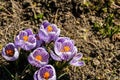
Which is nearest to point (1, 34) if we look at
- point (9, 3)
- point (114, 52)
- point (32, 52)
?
point (9, 3)

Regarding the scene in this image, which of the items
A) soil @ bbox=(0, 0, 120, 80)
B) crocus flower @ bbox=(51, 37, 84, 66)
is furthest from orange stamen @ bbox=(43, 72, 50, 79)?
soil @ bbox=(0, 0, 120, 80)

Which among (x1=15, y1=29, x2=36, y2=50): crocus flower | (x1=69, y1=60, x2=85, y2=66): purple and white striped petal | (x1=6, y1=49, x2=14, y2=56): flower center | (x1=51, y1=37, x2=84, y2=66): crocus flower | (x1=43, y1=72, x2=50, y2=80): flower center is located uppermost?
(x1=15, y1=29, x2=36, y2=50): crocus flower

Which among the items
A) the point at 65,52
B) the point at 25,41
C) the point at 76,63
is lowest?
the point at 76,63

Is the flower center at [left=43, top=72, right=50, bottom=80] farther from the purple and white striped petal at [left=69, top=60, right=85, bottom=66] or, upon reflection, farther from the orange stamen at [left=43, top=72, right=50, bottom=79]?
the purple and white striped petal at [left=69, top=60, right=85, bottom=66]

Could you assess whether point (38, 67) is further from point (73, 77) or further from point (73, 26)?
point (73, 26)

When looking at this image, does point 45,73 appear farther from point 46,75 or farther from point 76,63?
point 76,63

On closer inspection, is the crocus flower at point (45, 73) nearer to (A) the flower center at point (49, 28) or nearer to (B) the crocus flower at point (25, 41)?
(B) the crocus flower at point (25, 41)

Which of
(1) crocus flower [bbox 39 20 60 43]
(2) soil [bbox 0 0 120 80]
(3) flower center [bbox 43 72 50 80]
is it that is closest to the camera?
(3) flower center [bbox 43 72 50 80]

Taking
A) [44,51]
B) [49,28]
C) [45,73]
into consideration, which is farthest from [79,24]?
[45,73]
